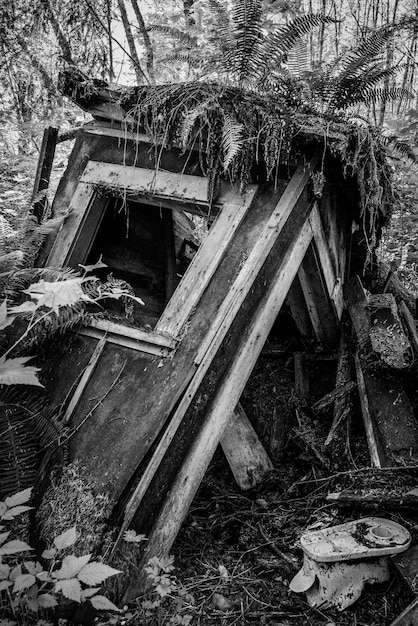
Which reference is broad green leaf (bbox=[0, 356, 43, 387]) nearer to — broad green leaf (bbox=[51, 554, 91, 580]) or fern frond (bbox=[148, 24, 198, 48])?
broad green leaf (bbox=[51, 554, 91, 580])

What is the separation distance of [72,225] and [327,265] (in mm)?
2400

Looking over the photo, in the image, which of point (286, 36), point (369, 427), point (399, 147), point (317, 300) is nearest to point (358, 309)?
point (317, 300)

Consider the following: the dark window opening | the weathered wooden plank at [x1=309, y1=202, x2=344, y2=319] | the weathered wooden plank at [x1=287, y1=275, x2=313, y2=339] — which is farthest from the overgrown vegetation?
the dark window opening

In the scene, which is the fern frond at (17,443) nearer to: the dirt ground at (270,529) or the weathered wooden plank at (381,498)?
the dirt ground at (270,529)

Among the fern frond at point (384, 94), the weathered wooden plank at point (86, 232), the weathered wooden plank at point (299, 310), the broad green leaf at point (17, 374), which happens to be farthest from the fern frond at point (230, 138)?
the broad green leaf at point (17, 374)

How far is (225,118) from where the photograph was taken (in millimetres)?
3295

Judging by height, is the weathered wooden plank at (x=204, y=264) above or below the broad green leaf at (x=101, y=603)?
above

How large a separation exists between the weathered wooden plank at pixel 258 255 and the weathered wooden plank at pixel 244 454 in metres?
1.26

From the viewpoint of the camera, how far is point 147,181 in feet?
12.0

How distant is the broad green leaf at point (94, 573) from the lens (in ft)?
6.29

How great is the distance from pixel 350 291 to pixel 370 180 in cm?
173

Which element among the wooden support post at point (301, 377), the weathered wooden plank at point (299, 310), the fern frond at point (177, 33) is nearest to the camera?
the fern frond at point (177, 33)

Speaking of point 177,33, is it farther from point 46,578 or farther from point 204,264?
point 46,578

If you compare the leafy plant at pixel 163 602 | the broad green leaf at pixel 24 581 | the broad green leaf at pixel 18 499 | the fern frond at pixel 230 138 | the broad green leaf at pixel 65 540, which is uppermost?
the fern frond at pixel 230 138
